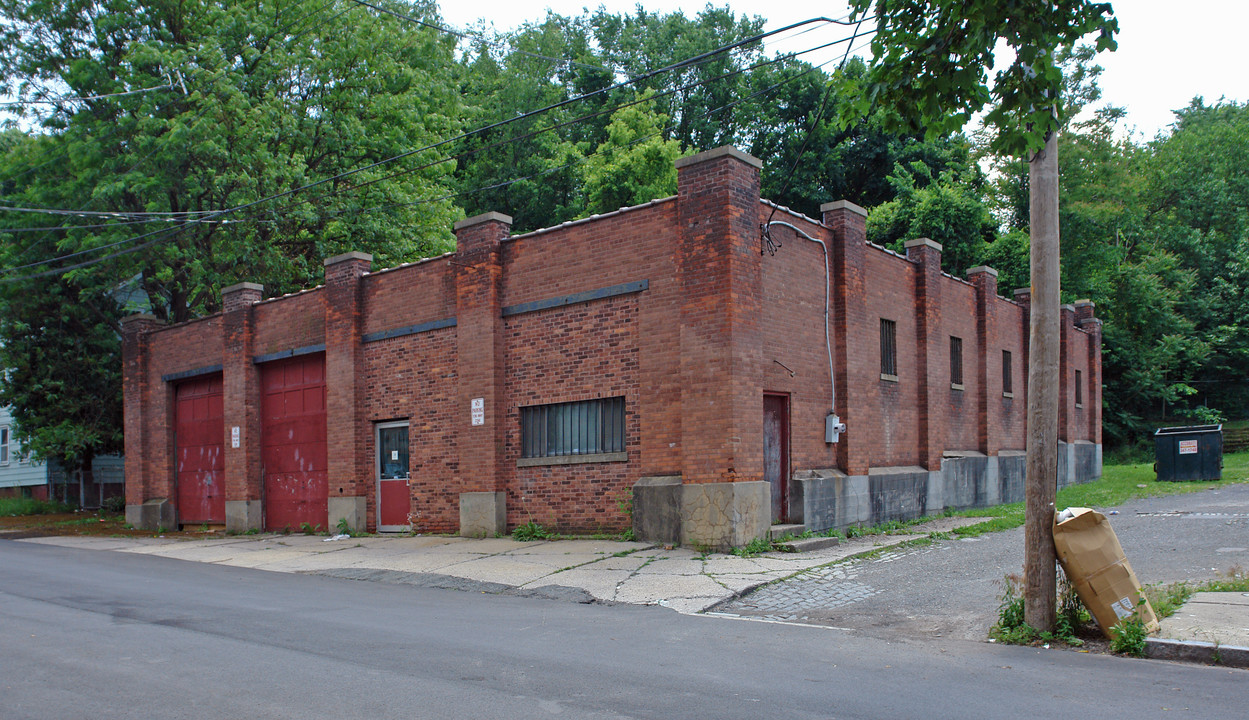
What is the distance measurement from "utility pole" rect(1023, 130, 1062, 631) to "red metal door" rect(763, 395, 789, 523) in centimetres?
660

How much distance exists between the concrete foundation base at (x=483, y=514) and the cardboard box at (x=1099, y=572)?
32.7 ft

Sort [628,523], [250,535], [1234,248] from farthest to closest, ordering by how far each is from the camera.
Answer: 1. [1234,248]
2. [250,535]
3. [628,523]

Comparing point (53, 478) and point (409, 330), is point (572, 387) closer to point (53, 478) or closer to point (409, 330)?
point (409, 330)

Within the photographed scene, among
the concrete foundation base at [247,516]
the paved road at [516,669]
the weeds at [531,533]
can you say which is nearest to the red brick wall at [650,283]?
the weeds at [531,533]

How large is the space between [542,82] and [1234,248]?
3506 centimetres

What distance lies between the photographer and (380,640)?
307 inches

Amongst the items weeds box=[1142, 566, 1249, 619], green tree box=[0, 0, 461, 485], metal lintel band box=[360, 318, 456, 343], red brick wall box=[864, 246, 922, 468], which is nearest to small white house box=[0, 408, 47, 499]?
green tree box=[0, 0, 461, 485]

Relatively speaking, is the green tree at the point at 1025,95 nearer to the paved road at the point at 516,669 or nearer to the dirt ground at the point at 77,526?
the paved road at the point at 516,669

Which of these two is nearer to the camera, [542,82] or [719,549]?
[719,549]

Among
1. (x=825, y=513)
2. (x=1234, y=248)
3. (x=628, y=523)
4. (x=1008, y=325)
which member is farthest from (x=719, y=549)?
(x=1234, y=248)

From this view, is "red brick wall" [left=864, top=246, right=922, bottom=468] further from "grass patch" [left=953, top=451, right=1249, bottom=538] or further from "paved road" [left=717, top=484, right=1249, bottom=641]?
"paved road" [left=717, top=484, right=1249, bottom=641]

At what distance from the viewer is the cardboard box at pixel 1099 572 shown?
23.9 ft

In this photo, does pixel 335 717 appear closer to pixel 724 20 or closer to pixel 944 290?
pixel 944 290

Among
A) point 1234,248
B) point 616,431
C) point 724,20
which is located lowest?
point 616,431
